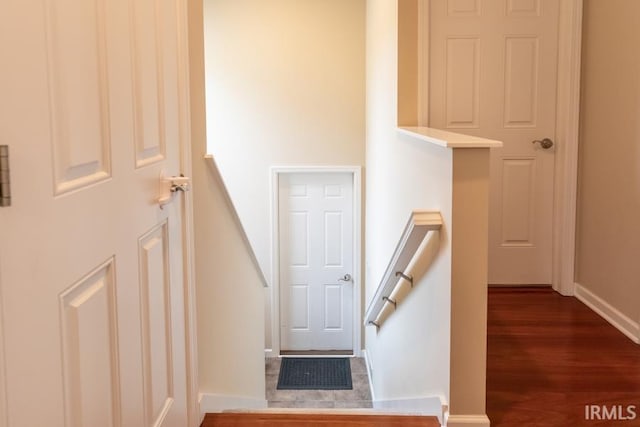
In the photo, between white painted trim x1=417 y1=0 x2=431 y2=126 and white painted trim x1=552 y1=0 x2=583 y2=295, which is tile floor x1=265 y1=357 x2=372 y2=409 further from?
white painted trim x1=417 y1=0 x2=431 y2=126

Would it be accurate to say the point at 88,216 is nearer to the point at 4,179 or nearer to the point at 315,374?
the point at 4,179

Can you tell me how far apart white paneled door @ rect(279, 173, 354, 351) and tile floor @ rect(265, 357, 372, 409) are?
1.97ft

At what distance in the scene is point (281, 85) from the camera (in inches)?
233

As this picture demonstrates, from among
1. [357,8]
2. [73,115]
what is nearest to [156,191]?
[73,115]

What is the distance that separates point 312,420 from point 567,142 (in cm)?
226

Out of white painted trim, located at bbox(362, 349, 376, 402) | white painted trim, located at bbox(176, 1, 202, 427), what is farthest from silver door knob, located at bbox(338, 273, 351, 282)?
white painted trim, located at bbox(176, 1, 202, 427)

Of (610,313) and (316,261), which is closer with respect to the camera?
(610,313)

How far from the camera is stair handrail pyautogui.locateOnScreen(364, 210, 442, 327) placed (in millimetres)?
2189

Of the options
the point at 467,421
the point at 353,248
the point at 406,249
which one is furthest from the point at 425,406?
the point at 353,248

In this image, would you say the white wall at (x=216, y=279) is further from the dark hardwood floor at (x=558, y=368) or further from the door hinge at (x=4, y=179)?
the door hinge at (x=4, y=179)

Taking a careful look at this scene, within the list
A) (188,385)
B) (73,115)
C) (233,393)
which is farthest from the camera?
(233,393)

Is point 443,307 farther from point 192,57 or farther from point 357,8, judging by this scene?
point 357,8

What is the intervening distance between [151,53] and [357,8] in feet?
14.6

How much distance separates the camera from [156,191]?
5.69ft
